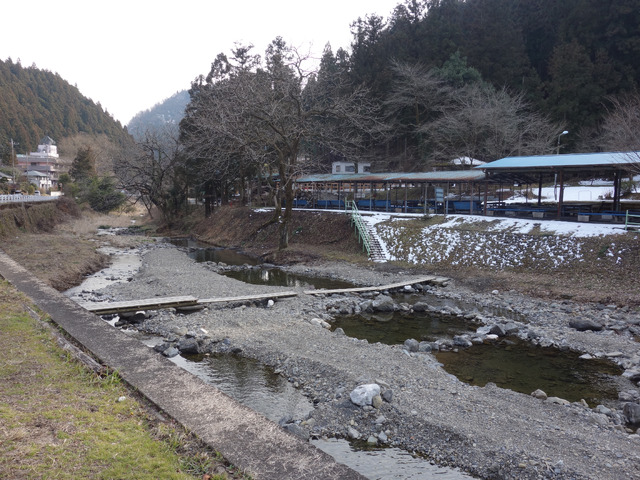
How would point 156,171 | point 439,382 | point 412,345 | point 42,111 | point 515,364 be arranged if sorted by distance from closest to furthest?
point 439,382 → point 515,364 → point 412,345 → point 156,171 → point 42,111

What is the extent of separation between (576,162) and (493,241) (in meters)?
5.40

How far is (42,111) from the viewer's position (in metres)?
101

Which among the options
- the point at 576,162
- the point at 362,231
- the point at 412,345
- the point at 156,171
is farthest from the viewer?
the point at 156,171

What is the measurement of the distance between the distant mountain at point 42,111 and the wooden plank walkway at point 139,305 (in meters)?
76.3

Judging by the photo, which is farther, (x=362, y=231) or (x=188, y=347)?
(x=362, y=231)

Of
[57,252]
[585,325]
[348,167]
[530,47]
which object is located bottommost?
[585,325]

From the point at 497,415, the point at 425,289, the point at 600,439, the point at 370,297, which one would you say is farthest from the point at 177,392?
the point at 425,289

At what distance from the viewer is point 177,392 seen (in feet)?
19.4

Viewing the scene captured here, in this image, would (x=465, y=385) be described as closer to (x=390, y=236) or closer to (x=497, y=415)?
(x=497, y=415)

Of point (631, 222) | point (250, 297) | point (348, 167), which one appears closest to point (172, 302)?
point (250, 297)

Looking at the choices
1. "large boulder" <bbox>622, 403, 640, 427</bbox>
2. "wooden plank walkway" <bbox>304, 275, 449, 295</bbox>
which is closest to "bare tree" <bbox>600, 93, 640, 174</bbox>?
"wooden plank walkway" <bbox>304, 275, 449, 295</bbox>

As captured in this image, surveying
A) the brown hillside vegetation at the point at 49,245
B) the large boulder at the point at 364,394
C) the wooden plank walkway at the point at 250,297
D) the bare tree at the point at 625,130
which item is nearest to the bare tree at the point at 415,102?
the bare tree at the point at 625,130

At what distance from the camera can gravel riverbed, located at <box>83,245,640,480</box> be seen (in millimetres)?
6461

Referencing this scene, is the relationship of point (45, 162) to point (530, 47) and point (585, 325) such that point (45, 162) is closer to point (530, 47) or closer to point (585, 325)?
point (530, 47)
